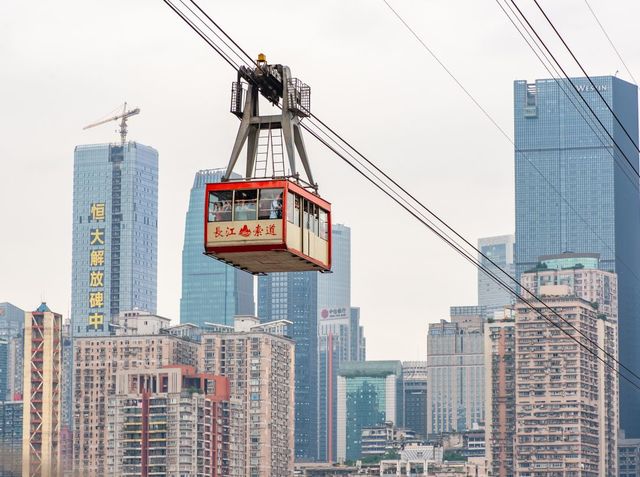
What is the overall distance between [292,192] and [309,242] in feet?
7.98

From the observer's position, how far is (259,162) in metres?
68.7

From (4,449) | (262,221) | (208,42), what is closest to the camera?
(208,42)

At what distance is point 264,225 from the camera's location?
66625 millimetres

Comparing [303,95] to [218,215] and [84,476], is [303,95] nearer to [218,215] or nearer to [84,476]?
[218,215]

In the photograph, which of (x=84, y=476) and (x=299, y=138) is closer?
(x=299, y=138)

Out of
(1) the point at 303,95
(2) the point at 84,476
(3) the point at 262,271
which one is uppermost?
(1) the point at 303,95

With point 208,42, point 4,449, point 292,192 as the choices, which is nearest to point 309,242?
point 292,192

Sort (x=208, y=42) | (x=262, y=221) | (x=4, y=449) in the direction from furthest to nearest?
(x=4, y=449) → (x=262, y=221) → (x=208, y=42)

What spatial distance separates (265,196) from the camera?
66.8m

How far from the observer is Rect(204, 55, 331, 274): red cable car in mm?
66500

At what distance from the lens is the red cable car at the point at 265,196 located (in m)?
66.5

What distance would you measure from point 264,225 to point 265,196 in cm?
94

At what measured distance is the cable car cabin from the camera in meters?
66.4

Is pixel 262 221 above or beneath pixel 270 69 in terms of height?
beneath
